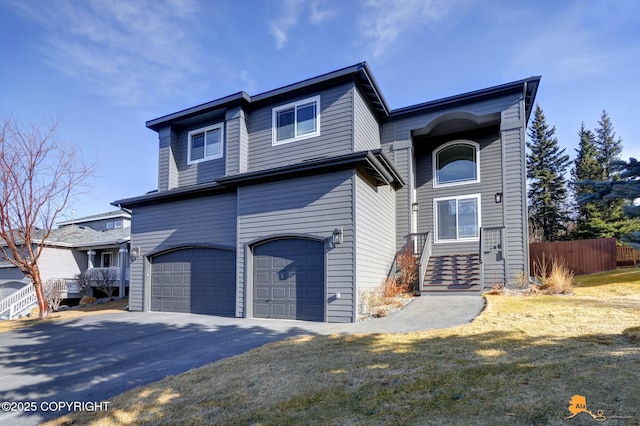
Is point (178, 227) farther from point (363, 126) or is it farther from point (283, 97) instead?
point (363, 126)

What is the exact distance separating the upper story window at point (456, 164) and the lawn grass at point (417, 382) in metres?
7.87

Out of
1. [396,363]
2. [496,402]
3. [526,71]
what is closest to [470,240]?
[526,71]

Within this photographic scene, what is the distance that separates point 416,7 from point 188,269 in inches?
418

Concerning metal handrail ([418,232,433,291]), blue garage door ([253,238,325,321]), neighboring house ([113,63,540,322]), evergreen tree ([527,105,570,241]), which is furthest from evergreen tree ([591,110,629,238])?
blue garage door ([253,238,325,321])

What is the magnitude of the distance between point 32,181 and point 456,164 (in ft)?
48.3

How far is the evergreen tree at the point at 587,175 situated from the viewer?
85.2ft

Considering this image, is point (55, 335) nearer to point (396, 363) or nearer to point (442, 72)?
point (396, 363)

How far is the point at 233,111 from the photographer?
13.0 metres

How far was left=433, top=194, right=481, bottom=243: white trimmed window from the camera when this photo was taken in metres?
13.5

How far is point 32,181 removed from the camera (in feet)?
40.6

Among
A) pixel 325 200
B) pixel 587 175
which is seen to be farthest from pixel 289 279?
pixel 587 175

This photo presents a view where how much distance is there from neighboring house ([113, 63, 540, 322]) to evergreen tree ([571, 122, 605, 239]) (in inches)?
580

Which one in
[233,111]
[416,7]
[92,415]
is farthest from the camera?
[233,111]

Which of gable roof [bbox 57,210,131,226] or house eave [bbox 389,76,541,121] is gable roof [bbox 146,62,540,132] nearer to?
house eave [bbox 389,76,541,121]
